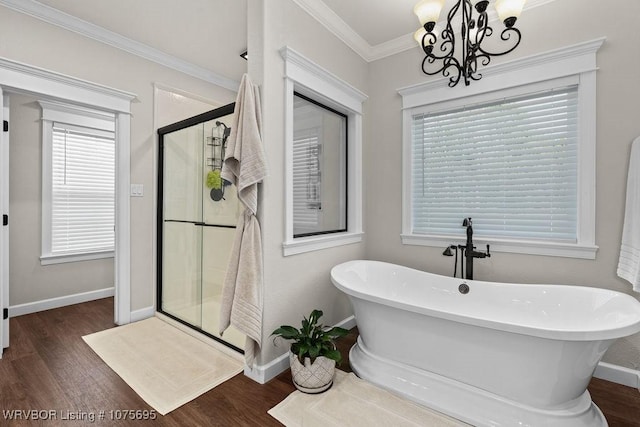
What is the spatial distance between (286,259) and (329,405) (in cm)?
91

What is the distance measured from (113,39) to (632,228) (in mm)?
4216

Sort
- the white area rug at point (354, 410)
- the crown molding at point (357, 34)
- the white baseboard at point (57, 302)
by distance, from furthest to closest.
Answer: the white baseboard at point (57, 302) → the crown molding at point (357, 34) → the white area rug at point (354, 410)

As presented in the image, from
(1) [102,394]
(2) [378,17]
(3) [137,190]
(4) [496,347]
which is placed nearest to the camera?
(4) [496,347]

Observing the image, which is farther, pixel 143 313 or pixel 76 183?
pixel 76 183

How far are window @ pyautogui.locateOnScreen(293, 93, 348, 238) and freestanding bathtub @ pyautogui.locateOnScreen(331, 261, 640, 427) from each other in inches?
23.8

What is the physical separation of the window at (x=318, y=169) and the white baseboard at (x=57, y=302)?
287 cm

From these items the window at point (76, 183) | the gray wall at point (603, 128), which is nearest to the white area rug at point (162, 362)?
the window at point (76, 183)

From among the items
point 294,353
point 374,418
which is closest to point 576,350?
point 374,418

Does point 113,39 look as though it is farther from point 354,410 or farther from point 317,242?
point 354,410

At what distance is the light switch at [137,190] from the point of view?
9.60 ft

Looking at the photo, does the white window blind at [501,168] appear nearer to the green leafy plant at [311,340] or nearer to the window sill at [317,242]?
the window sill at [317,242]

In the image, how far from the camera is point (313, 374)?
1.82 metres

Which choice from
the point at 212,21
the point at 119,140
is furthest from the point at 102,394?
the point at 212,21

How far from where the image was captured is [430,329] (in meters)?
1.77
